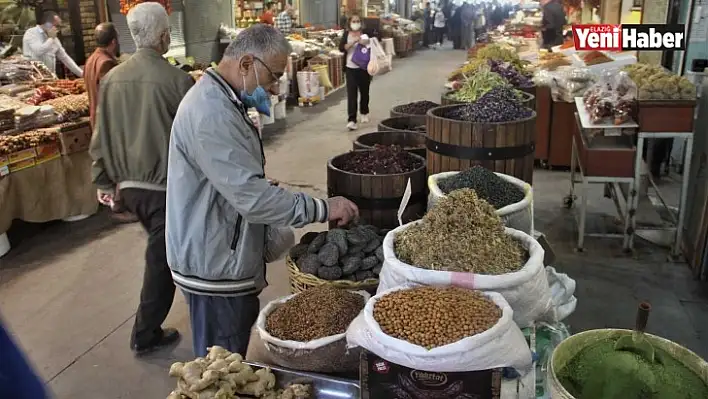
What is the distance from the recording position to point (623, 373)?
1483 mm

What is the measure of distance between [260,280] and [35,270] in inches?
125

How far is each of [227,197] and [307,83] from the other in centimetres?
1028

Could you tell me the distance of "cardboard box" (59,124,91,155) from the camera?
5.57 m

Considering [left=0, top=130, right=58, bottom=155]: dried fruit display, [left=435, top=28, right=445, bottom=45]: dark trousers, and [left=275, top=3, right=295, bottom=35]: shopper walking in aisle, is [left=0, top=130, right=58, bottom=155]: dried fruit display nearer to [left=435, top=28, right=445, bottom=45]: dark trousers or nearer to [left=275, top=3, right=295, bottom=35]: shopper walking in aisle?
[left=275, top=3, right=295, bottom=35]: shopper walking in aisle

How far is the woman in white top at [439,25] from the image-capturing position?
26141 mm

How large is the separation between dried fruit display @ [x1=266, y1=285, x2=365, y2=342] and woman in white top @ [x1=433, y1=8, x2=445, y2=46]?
2528 cm

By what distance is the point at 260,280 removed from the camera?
8.57 ft

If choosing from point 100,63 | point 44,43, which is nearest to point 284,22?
point 44,43

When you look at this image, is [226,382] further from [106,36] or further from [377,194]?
[106,36]

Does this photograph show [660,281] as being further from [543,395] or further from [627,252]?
[543,395]

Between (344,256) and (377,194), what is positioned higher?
(377,194)

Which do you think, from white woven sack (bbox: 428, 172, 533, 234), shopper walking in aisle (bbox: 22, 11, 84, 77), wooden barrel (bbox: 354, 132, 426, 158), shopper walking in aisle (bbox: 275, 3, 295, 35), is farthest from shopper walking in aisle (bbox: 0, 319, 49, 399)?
shopper walking in aisle (bbox: 275, 3, 295, 35)

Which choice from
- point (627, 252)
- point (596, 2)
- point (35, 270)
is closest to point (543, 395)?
point (627, 252)

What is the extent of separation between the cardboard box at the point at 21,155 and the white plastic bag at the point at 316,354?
3992 mm
